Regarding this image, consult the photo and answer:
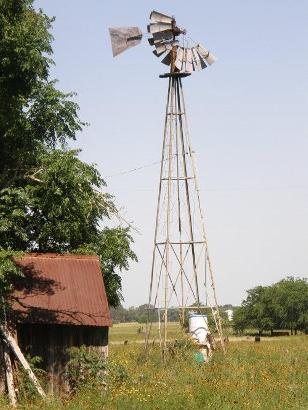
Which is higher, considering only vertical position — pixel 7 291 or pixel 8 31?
pixel 8 31

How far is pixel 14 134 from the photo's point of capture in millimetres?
17312

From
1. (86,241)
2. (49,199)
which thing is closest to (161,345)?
(86,241)

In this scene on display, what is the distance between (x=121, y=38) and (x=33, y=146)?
24.7ft

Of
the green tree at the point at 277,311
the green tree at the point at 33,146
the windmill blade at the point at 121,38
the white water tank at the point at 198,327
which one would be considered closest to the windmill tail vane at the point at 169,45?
the windmill blade at the point at 121,38

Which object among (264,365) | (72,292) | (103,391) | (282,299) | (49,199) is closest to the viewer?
→ (103,391)

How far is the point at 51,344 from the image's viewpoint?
17.4m

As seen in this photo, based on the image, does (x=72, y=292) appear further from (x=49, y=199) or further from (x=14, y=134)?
(x=14, y=134)

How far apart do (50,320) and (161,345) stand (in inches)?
254

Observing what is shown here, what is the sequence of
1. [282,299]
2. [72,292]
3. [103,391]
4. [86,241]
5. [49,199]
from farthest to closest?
[282,299] < [86,241] < [72,292] < [49,199] < [103,391]

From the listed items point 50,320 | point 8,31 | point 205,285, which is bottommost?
point 50,320

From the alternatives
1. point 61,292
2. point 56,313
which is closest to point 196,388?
point 56,313

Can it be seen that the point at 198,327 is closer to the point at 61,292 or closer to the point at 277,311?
the point at 61,292

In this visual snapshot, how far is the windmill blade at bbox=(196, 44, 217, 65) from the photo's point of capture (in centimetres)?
2412

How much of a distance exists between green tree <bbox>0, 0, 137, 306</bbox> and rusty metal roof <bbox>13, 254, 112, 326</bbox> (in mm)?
846
